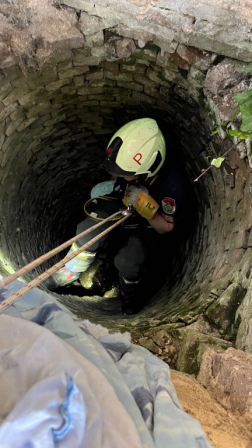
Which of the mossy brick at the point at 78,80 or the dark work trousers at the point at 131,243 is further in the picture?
the dark work trousers at the point at 131,243

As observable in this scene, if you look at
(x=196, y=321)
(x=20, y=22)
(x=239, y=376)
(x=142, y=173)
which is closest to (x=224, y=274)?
(x=196, y=321)

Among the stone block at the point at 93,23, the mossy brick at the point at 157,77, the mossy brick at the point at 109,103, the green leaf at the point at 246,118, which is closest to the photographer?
the green leaf at the point at 246,118

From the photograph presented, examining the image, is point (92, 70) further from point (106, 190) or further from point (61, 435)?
point (61, 435)

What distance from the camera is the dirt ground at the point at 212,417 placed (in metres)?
1.12

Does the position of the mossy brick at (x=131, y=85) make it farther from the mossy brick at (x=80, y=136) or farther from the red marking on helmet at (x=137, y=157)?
the mossy brick at (x=80, y=136)

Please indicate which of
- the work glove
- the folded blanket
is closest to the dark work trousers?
the work glove

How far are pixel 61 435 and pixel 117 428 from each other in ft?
0.59

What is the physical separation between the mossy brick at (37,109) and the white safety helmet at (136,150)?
0.77 metres

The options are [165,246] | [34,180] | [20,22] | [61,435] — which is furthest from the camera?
[165,246]

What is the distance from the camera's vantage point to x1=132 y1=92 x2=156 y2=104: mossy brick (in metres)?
2.90

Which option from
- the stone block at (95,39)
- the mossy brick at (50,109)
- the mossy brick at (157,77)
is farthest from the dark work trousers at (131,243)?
the stone block at (95,39)

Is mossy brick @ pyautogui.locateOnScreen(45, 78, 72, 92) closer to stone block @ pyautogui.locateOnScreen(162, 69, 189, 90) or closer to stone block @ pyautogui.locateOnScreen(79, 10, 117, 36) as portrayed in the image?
stone block @ pyautogui.locateOnScreen(79, 10, 117, 36)

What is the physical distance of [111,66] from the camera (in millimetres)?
2553

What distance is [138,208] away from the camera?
2785 mm
